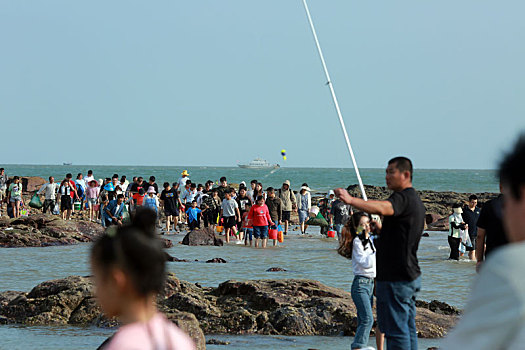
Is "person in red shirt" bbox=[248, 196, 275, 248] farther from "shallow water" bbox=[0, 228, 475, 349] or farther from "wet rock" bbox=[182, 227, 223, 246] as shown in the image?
"wet rock" bbox=[182, 227, 223, 246]

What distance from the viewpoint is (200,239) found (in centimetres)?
2102

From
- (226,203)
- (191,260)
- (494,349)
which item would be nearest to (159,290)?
(494,349)

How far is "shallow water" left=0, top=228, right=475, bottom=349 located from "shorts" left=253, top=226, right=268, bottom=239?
0.40 m

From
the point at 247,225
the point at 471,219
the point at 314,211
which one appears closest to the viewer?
the point at 471,219

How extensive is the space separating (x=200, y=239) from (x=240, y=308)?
11879 millimetres

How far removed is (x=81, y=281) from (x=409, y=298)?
5507mm

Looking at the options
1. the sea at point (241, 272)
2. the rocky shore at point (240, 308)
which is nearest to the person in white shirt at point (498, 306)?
the sea at point (241, 272)

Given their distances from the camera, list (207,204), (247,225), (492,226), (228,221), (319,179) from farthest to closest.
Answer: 1. (319,179)
2. (207,204)
3. (228,221)
4. (247,225)
5. (492,226)

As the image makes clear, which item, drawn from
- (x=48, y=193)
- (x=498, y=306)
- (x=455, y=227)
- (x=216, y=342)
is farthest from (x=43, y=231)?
(x=498, y=306)

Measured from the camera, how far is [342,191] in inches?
198

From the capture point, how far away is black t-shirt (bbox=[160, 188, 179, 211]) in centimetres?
2409

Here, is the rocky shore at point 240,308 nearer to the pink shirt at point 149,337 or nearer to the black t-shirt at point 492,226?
the black t-shirt at point 492,226

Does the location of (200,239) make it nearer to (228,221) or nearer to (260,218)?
(228,221)

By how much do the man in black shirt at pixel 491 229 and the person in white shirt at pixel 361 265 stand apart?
3.10 feet
